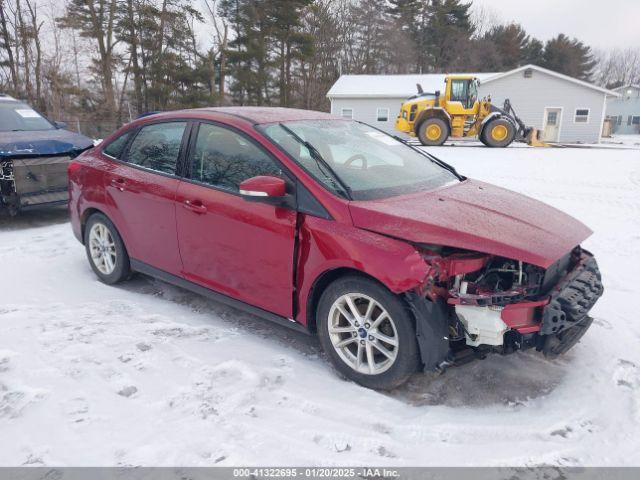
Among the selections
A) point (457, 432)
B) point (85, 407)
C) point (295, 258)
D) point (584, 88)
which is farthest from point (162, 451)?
point (584, 88)

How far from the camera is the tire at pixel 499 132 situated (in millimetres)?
19156

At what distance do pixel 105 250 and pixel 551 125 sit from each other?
90.2ft

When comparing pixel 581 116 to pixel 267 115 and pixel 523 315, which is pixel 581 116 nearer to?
pixel 267 115

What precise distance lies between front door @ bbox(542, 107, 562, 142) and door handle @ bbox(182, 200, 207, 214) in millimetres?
27240

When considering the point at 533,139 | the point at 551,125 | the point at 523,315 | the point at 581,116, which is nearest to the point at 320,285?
the point at 523,315

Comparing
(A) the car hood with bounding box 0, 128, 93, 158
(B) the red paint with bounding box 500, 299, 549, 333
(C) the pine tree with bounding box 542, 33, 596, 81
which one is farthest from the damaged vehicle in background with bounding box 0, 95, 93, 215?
(C) the pine tree with bounding box 542, 33, 596, 81

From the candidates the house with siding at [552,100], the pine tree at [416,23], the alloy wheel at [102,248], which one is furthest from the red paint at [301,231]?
the pine tree at [416,23]

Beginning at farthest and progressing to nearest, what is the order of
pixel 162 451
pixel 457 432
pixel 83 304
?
pixel 83 304 → pixel 457 432 → pixel 162 451

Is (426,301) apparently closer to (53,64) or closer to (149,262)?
(149,262)

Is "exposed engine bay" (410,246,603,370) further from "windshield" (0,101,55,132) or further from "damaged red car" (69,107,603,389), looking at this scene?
"windshield" (0,101,55,132)

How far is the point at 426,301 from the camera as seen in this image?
266 cm

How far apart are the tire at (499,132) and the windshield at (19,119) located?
1587cm

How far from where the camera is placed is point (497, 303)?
264 cm

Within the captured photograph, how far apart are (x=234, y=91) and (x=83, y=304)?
29.4m
